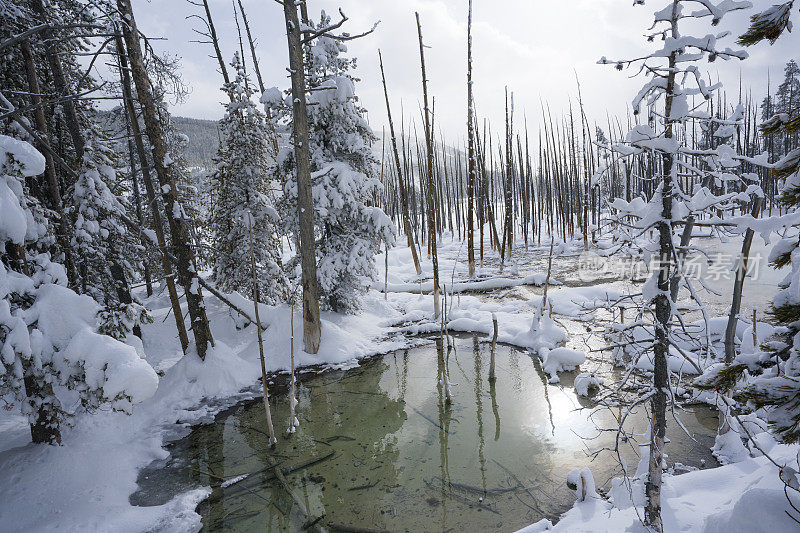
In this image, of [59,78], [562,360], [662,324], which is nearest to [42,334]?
[59,78]

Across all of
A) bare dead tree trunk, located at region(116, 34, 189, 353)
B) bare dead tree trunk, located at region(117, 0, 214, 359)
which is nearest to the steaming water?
bare dead tree trunk, located at region(117, 0, 214, 359)

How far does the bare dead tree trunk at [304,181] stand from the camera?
8.49 metres

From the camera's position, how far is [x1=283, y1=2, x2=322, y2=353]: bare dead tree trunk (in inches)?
334

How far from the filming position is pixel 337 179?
1041 centimetres

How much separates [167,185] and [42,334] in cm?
406

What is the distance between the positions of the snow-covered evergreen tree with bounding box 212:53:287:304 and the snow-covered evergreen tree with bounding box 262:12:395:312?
1102mm

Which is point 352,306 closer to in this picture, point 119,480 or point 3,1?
point 119,480

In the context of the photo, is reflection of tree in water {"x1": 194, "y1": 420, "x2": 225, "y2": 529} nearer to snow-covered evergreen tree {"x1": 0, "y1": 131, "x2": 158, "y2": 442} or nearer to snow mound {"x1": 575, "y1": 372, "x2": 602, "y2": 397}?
snow-covered evergreen tree {"x1": 0, "y1": 131, "x2": 158, "y2": 442}

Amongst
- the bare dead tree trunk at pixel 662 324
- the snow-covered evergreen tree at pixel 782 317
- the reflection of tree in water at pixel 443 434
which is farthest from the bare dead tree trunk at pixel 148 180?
the snow-covered evergreen tree at pixel 782 317

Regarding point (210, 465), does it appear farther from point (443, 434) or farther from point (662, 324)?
point (662, 324)

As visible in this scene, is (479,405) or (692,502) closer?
(692,502)

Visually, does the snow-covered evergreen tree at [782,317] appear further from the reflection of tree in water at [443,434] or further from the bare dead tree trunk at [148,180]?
the bare dead tree trunk at [148,180]

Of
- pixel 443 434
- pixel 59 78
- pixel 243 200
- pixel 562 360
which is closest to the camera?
pixel 443 434

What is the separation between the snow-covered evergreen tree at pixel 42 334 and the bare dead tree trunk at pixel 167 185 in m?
2.68
